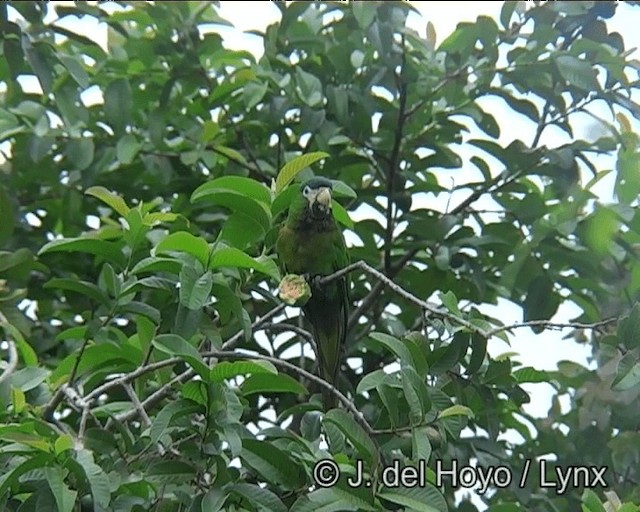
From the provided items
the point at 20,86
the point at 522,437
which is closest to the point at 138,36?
the point at 20,86

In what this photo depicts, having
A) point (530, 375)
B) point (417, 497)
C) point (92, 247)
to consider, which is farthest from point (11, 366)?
point (530, 375)

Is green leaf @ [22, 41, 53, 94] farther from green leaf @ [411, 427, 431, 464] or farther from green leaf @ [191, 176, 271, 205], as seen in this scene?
green leaf @ [411, 427, 431, 464]

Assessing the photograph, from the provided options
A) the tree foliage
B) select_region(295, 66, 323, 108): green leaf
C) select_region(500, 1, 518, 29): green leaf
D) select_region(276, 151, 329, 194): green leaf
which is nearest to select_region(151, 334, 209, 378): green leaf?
the tree foliage

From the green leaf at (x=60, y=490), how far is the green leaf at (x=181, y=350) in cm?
21

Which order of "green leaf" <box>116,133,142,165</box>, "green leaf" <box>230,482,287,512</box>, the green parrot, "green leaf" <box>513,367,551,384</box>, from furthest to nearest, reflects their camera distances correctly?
1. "green leaf" <box>116,133,142,165</box>
2. the green parrot
3. "green leaf" <box>513,367,551,384</box>
4. "green leaf" <box>230,482,287,512</box>

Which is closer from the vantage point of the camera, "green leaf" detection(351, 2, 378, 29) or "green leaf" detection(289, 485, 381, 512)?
"green leaf" detection(289, 485, 381, 512)

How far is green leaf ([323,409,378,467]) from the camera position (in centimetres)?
124

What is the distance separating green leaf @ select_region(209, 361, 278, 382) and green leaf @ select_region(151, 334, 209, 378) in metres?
0.01

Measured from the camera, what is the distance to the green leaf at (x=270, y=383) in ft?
4.41

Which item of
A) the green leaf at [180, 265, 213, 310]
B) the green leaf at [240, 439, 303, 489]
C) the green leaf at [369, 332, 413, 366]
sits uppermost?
the green leaf at [180, 265, 213, 310]

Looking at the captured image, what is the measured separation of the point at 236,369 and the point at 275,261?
1.56 feet

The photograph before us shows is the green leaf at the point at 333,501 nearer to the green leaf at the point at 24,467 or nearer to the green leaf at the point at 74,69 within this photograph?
the green leaf at the point at 24,467

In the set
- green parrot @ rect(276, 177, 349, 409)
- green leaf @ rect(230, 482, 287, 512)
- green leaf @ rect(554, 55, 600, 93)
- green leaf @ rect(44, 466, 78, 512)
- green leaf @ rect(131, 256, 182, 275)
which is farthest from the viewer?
green leaf @ rect(554, 55, 600, 93)

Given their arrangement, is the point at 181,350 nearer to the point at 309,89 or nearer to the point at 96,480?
the point at 96,480
